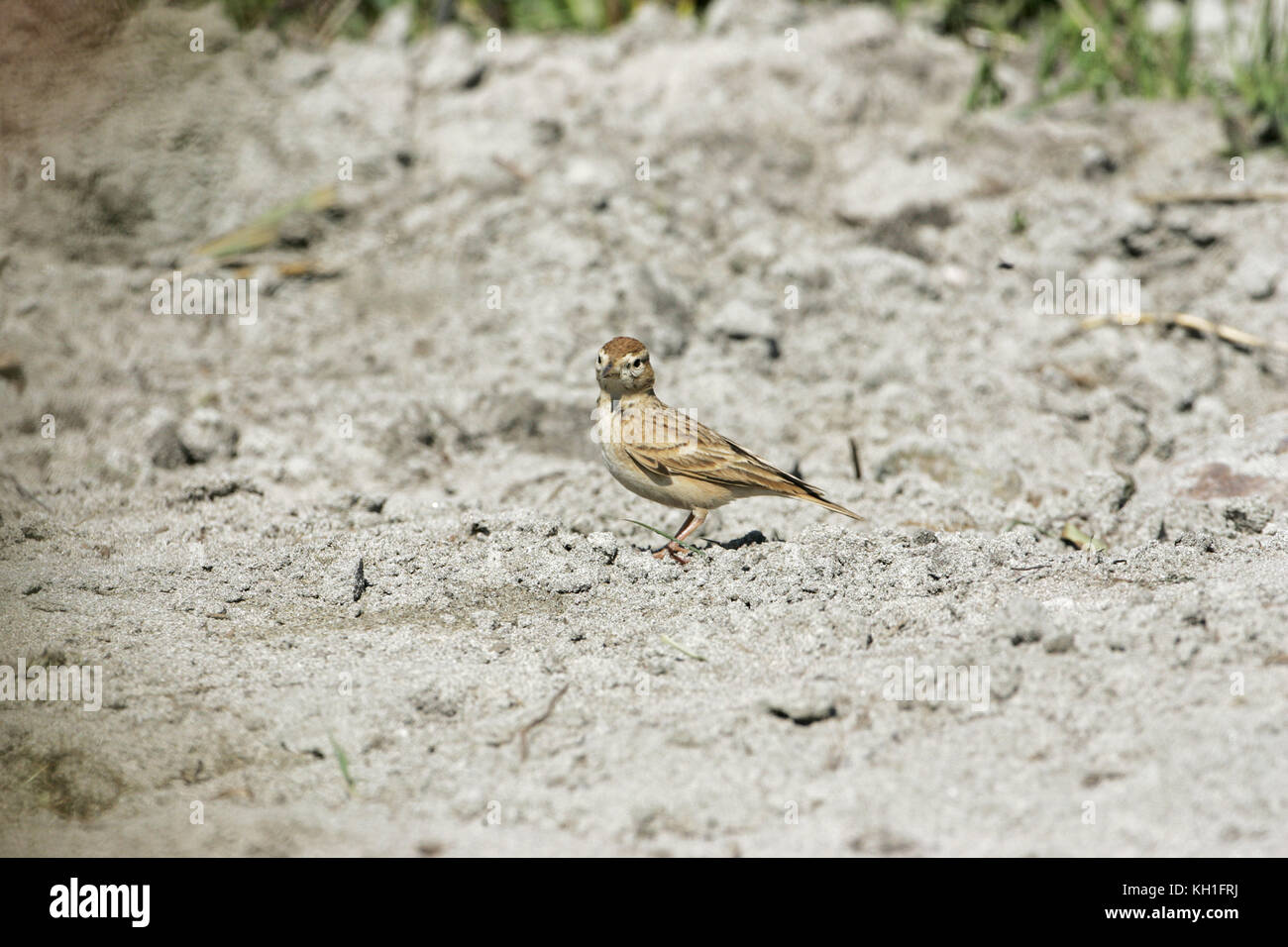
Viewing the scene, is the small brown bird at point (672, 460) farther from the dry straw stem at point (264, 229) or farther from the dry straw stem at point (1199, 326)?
the dry straw stem at point (264, 229)

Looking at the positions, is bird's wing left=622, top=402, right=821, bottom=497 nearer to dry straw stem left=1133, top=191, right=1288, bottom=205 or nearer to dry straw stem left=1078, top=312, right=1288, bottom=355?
dry straw stem left=1078, top=312, right=1288, bottom=355

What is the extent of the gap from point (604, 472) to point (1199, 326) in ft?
11.9

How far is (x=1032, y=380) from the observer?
7285mm

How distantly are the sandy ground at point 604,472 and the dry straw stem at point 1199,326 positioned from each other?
3.1 inches

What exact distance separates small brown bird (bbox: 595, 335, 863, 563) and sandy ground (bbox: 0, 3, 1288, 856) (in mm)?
288

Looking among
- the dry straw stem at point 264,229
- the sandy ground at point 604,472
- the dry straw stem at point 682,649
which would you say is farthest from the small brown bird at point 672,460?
the dry straw stem at point 264,229

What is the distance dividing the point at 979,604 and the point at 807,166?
465 cm

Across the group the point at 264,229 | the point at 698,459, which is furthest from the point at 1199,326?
the point at 264,229

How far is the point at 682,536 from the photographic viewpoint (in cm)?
594

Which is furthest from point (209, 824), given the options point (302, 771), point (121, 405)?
point (121, 405)

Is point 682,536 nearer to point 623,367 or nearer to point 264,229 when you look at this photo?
point 623,367

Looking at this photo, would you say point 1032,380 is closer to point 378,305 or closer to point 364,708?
point 378,305

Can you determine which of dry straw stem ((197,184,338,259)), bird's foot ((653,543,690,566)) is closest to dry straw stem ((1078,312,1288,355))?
bird's foot ((653,543,690,566))

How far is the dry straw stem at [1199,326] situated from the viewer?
23.9 ft
